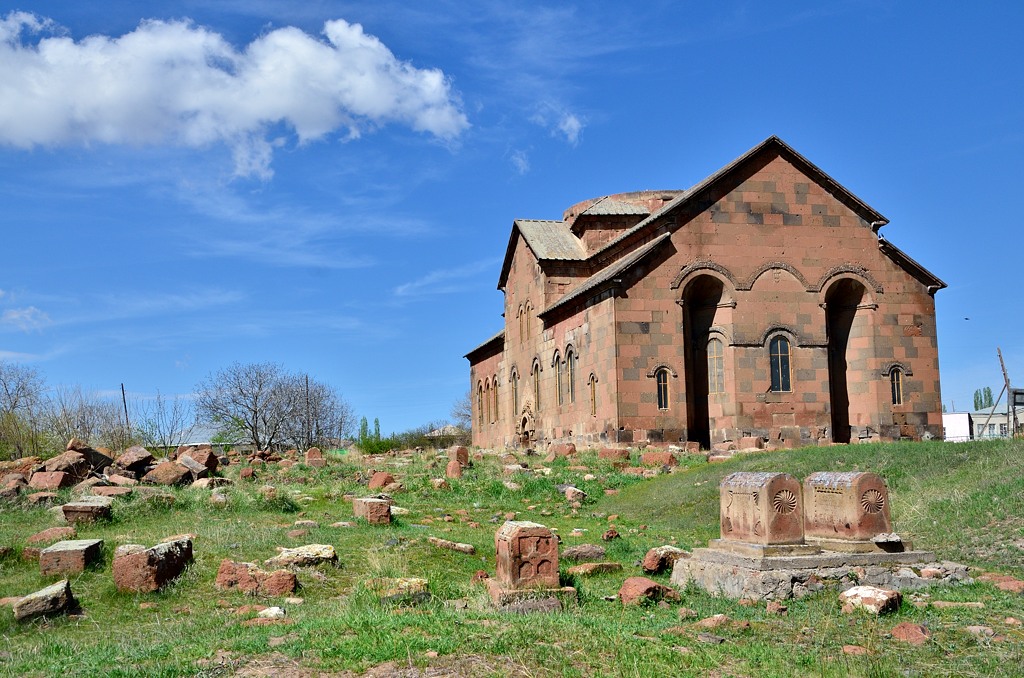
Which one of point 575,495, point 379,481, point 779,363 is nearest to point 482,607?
point 575,495

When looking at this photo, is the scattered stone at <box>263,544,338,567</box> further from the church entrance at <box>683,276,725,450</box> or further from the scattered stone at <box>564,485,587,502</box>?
the church entrance at <box>683,276,725,450</box>

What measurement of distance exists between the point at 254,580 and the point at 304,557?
768 millimetres

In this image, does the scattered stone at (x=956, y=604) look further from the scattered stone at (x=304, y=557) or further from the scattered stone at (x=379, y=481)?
the scattered stone at (x=379, y=481)

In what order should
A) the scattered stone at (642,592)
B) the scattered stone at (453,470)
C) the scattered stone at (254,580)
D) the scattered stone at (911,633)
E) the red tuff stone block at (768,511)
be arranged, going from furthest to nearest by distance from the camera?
the scattered stone at (453,470) < the red tuff stone block at (768,511) < the scattered stone at (254,580) < the scattered stone at (642,592) < the scattered stone at (911,633)

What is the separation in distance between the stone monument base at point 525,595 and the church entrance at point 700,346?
1575 cm

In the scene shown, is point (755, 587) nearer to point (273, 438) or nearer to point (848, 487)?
point (848, 487)

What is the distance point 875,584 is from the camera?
363 inches

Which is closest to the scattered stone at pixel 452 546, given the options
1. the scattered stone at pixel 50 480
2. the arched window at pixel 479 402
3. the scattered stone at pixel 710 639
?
the scattered stone at pixel 710 639

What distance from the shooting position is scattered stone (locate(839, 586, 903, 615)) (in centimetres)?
814

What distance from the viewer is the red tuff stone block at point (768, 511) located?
385 inches

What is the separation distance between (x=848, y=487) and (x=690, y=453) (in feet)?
39.6

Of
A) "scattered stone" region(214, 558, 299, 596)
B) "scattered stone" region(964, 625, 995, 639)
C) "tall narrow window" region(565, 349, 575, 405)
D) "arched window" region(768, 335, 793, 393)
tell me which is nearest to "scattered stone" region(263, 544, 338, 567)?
"scattered stone" region(214, 558, 299, 596)

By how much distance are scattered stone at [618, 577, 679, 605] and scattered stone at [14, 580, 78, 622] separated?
5415 mm

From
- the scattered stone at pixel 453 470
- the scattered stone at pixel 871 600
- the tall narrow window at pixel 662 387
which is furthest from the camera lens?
the tall narrow window at pixel 662 387
